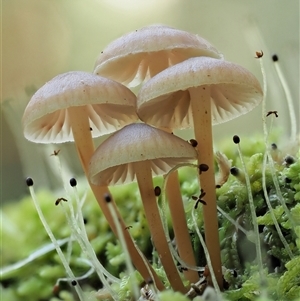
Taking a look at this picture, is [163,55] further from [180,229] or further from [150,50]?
[180,229]

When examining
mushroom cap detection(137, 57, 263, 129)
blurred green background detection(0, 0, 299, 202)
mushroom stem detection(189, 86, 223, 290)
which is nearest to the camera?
mushroom cap detection(137, 57, 263, 129)

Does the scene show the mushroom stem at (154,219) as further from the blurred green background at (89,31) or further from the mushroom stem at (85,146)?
the blurred green background at (89,31)

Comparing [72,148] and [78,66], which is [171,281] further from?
[78,66]

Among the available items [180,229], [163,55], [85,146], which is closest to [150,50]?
[163,55]

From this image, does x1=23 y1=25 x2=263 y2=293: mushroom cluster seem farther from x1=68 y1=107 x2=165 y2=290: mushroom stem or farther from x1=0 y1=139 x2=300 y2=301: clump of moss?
x1=0 y1=139 x2=300 y2=301: clump of moss

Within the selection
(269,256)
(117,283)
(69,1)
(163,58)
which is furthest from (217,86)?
(69,1)

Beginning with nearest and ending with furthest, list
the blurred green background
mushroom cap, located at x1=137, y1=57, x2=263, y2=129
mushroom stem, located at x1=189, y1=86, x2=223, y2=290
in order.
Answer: mushroom cap, located at x1=137, y1=57, x2=263, y2=129, mushroom stem, located at x1=189, y1=86, x2=223, y2=290, the blurred green background

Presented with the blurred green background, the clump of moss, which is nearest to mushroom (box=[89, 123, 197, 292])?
the clump of moss
